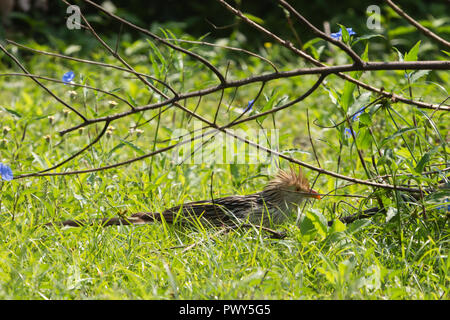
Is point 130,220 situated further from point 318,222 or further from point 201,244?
point 318,222

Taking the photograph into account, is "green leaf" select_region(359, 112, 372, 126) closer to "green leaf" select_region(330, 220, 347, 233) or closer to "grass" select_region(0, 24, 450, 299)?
"grass" select_region(0, 24, 450, 299)

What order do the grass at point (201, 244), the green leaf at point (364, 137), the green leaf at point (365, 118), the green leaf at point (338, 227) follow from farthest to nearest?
the green leaf at point (364, 137)
the green leaf at point (365, 118)
the green leaf at point (338, 227)
the grass at point (201, 244)

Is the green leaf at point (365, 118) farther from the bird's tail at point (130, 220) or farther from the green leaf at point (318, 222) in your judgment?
the bird's tail at point (130, 220)

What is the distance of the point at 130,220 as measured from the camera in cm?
329

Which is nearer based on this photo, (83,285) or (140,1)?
(83,285)

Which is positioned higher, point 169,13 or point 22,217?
point 169,13

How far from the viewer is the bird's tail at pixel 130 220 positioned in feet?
10.6

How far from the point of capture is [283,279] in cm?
256

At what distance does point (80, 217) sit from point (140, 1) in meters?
6.73

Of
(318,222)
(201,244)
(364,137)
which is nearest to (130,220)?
(201,244)

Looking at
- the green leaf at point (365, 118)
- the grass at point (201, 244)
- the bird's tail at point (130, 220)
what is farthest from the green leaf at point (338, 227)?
the bird's tail at point (130, 220)

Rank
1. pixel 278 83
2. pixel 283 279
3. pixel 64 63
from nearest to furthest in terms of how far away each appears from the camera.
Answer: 1. pixel 283 279
2. pixel 278 83
3. pixel 64 63
